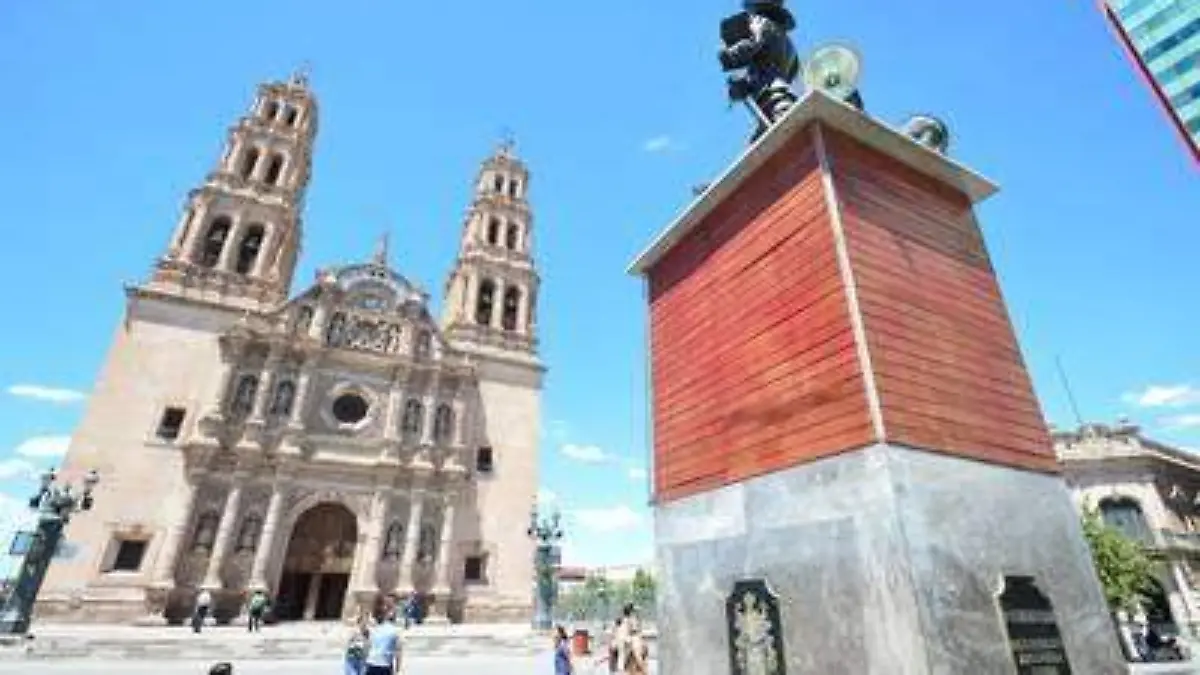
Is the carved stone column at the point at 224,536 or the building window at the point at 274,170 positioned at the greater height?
the building window at the point at 274,170

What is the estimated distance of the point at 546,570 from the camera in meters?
23.9

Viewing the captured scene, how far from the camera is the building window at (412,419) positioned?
29656 millimetres

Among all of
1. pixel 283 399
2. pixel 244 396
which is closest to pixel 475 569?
pixel 283 399

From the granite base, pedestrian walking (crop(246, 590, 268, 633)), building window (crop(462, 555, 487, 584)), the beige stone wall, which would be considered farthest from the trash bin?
the beige stone wall

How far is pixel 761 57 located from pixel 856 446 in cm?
617

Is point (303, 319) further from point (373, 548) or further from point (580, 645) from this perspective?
point (580, 645)

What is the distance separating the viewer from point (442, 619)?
25.5 m

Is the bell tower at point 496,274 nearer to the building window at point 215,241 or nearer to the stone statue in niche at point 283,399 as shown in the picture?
the stone statue in niche at point 283,399

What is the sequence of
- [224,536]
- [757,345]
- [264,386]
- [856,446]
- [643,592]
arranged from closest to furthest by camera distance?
1. [856,446]
2. [757,345]
3. [224,536]
4. [264,386]
5. [643,592]

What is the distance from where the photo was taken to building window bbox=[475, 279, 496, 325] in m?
36.1

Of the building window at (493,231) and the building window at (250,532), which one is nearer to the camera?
the building window at (250,532)

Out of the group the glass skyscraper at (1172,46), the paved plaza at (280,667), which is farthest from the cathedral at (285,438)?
the glass skyscraper at (1172,46)

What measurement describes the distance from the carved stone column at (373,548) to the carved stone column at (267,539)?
3.54 metres

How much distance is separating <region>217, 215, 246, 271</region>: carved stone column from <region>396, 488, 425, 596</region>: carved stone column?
48.1 ft
